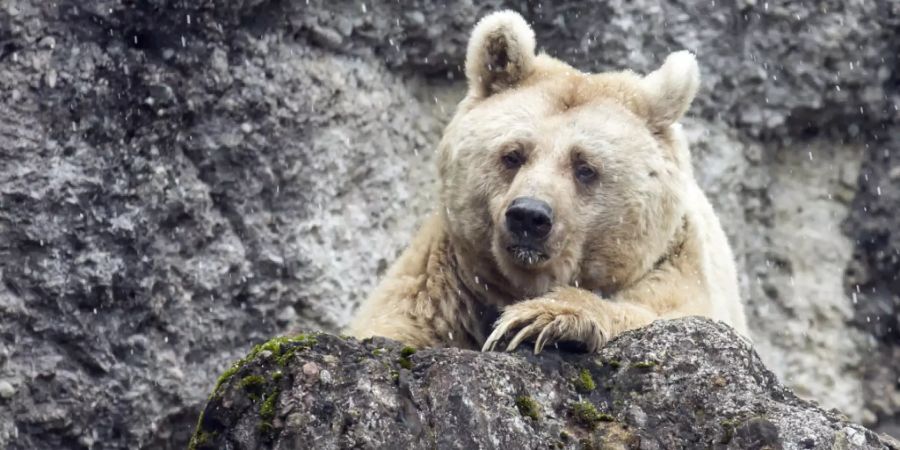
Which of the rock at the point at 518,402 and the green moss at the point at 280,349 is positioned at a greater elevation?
the green moss at the point at 280,349

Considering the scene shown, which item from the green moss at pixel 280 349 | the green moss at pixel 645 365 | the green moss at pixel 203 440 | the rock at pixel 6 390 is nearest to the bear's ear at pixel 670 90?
the green moss at pixel 645 365

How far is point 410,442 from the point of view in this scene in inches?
127

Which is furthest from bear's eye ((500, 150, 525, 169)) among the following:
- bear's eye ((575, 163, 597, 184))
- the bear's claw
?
the bear's claw

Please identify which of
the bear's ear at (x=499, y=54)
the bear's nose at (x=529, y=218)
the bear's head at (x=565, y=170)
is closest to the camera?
the bear's nose at (x=529, y=218)

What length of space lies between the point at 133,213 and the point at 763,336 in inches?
161

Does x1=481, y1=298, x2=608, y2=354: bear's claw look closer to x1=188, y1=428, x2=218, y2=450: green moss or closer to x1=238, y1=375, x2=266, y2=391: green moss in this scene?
x1=238, y1=375, x2=266, y2=391: green moss

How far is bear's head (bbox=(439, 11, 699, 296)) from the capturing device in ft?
15.3

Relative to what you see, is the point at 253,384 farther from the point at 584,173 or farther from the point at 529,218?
the point at 584,173

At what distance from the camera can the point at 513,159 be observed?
4859mm

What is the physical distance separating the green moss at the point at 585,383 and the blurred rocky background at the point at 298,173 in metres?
2.81

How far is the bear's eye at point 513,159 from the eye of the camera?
15.9ft

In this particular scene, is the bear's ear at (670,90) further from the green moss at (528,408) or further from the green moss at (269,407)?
the green moss at (269,407)

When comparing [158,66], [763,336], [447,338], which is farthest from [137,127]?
[763,336]

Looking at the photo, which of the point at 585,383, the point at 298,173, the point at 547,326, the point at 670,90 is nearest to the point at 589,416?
the point at 585,383
